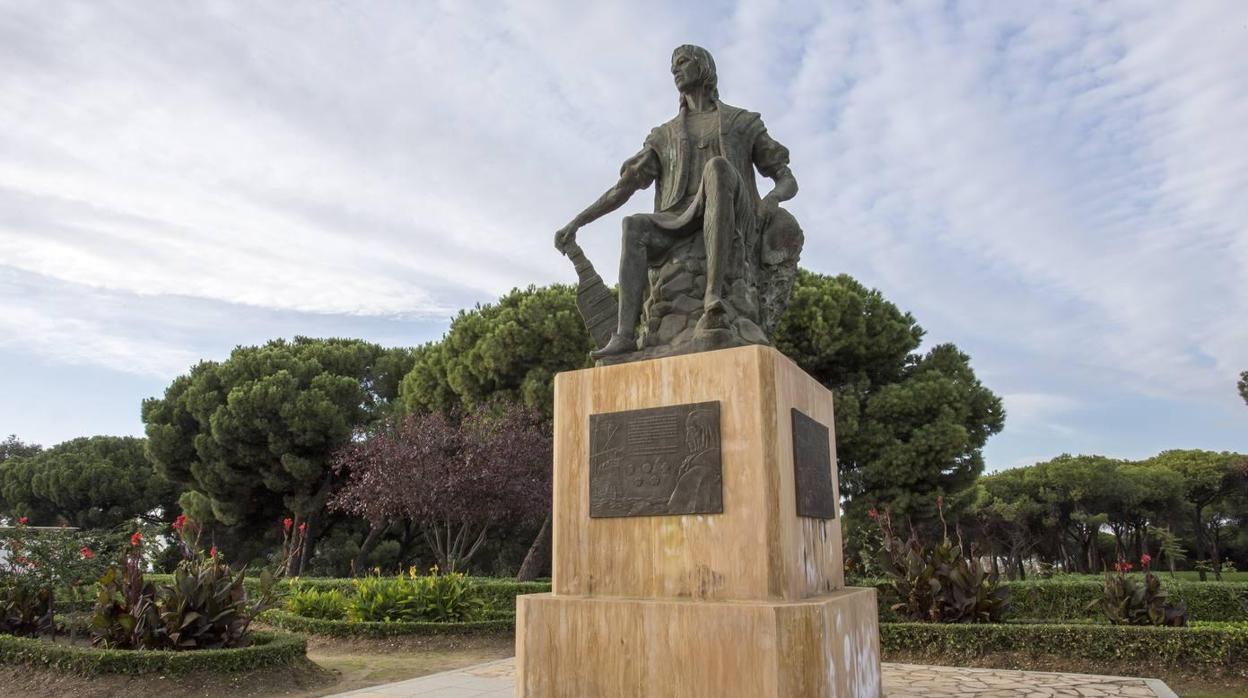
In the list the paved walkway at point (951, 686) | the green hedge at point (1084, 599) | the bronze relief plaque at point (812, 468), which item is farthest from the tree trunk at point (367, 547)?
the bronze relief plaque at point (812, 468)

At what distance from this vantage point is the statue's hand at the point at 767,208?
5.48m

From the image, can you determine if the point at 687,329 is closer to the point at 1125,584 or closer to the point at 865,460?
the point at 1125,584

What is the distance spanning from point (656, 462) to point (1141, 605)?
7.47 metres

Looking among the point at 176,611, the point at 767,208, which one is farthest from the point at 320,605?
the point at 767,208

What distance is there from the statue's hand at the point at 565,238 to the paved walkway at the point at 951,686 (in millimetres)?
3509

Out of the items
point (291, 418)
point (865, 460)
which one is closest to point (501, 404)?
point (291, 418)

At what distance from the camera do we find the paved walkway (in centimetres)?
605

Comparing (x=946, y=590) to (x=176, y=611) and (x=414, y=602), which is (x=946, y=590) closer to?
(x=414, y=602)

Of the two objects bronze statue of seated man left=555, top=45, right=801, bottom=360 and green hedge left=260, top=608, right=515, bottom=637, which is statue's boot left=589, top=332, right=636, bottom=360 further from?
green hedge left=260, top=608, right=515, bottom=637

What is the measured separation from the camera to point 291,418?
861 inches

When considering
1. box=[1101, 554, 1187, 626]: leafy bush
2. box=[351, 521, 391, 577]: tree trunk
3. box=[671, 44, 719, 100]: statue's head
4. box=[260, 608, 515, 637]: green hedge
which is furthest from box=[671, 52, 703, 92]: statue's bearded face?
box=[351, 521, 391, 577]: tree trunk

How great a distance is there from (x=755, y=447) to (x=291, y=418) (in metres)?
20.2

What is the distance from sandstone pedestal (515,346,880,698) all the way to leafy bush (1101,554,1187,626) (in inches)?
223

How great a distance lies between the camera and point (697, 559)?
4281 millimetres
